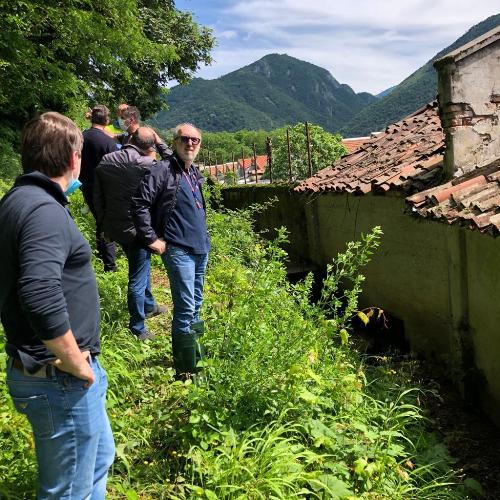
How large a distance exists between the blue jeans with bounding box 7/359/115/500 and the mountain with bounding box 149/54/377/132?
109064 mm

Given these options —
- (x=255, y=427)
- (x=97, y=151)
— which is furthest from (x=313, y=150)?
(x=255, y=427)

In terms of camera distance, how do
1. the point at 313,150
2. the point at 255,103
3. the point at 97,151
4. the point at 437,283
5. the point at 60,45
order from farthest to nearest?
the point at 255,103 → the point at 313,150 → the point at 60,45 → the point at 437,283 → the point at 97,151

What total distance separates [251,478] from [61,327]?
62.8 inches

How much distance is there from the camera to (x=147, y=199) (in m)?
3.49

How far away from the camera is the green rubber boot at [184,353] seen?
349cm

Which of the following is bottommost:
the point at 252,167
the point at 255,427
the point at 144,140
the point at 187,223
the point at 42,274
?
the point at 255,427

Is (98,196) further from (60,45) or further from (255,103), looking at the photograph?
(255,103)

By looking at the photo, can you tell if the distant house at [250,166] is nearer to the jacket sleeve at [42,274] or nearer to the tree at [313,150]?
the tree at [313,150]

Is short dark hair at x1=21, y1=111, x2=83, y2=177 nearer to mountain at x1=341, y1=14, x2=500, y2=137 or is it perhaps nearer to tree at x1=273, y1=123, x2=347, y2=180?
tree at x1=273, y1=123, x2=347, y2=180

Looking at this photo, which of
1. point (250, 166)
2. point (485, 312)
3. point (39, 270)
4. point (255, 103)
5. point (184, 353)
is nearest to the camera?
point (39, 270)

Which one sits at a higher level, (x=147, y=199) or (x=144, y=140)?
(x=144, y=140)

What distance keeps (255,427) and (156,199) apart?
1.74 meters

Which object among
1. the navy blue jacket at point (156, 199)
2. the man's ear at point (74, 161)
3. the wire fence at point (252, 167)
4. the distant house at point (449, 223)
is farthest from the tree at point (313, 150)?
the man's ear at point (74, 161)

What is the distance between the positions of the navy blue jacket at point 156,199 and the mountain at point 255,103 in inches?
4219
